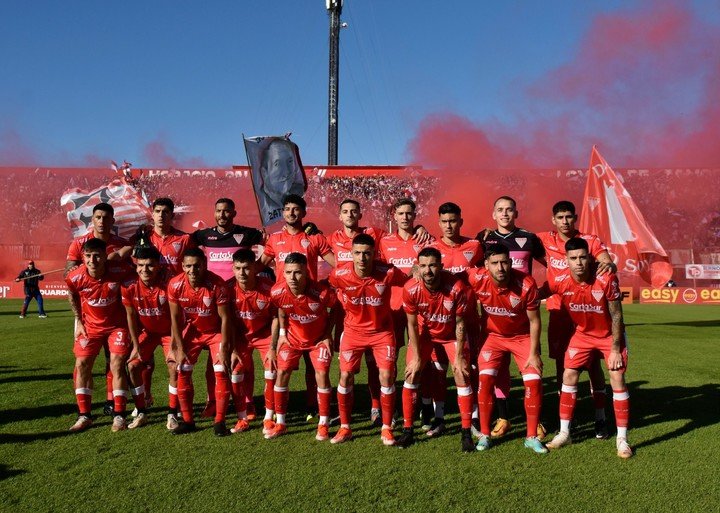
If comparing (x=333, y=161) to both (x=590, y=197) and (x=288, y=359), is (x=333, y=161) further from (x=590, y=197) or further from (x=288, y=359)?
(x=288, y=359)

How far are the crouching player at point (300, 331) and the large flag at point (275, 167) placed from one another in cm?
277

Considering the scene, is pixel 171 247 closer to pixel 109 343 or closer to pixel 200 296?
pixel 200 296

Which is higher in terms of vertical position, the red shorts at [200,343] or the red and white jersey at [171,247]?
the red and white jersey at [171,247]

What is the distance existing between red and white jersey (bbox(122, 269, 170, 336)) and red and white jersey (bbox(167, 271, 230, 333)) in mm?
255

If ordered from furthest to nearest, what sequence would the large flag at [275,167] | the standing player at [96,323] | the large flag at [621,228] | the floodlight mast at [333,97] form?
the floodlight mast at [333,97] → the large flag at [621,228] → the large flag at [275,167] → the standing player at [96,323]

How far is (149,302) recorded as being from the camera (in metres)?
5.42

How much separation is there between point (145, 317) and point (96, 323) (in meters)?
0.53

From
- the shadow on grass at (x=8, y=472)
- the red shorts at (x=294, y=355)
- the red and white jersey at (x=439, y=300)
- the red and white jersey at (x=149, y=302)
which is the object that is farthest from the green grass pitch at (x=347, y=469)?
the red and white jersey at (x=439, y=300)

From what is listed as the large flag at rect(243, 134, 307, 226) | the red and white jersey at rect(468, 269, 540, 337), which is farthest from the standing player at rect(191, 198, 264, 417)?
the red and white jersey at rect(468, 269, 540, 337)

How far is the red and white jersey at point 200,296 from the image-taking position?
5.24 metres

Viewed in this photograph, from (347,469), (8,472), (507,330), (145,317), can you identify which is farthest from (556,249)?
(8,472)

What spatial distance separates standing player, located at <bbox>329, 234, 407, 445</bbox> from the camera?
4957 mm

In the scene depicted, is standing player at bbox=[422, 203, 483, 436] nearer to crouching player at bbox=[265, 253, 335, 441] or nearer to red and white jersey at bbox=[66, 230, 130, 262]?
crouching player at bbox=[265, 253, 335, 441]

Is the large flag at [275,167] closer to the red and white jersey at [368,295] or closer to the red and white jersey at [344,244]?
the red and white jersey at [344,244]
